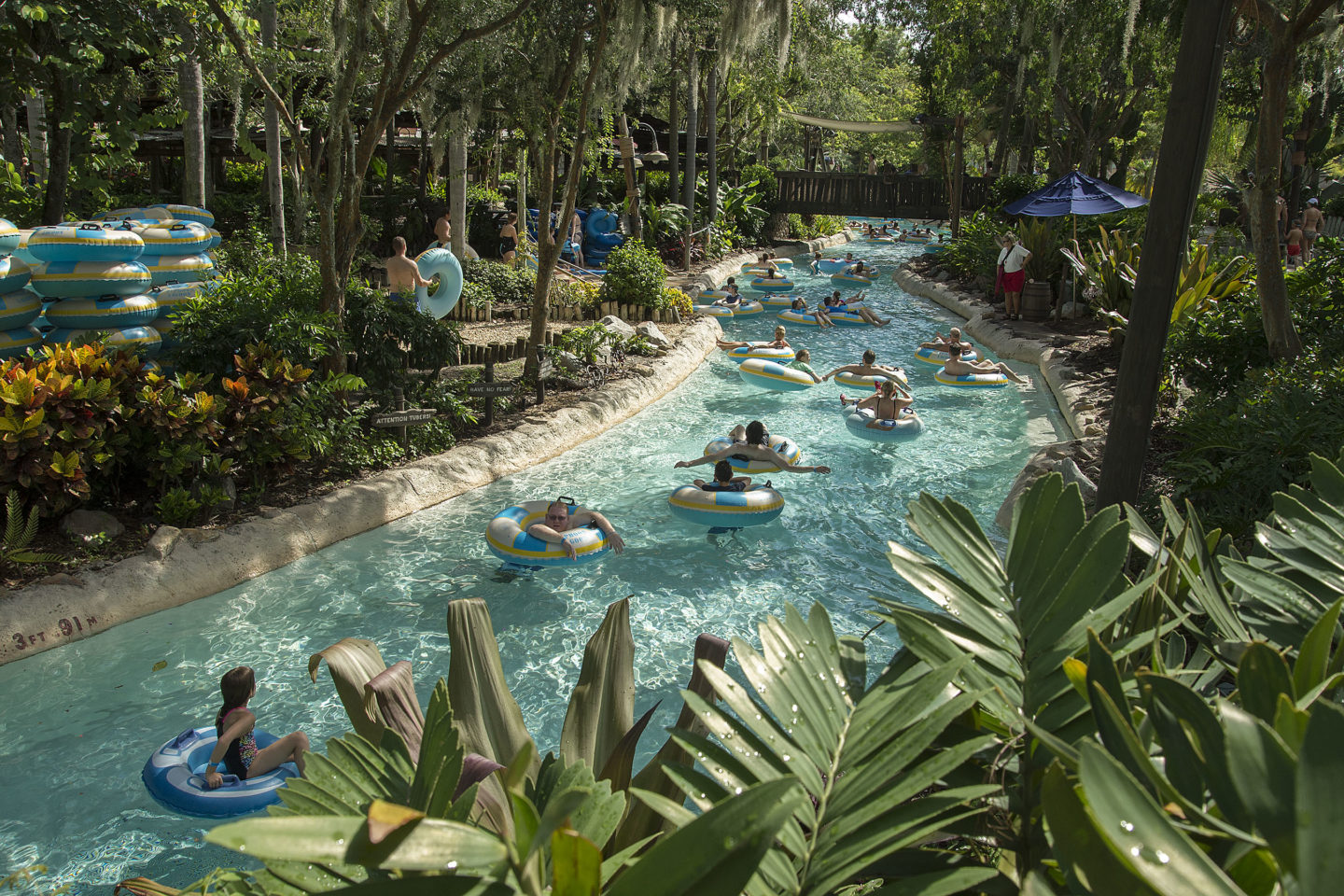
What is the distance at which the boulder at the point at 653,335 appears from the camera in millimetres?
14762

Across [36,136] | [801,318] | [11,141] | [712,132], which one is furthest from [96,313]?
[712,132]

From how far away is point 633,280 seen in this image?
16.9 meters

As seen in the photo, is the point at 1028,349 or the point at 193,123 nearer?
the point at 193,123

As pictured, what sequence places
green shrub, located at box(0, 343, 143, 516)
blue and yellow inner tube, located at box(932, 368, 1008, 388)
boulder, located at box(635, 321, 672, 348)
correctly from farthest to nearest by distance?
1. boulder, located at box(635, 321, 672, 348)
2. blue and yellow inner tube, located at box(932, 368, 1008, 388)
3. green shrub, located at box(0, 343, 143, 516)

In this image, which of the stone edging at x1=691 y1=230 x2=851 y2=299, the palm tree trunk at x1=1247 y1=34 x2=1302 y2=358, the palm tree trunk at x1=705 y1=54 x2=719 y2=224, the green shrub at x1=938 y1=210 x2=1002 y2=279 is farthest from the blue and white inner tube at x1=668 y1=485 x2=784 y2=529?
the palm tree trunk at x1=705 y1=54 x2=719 y2=224

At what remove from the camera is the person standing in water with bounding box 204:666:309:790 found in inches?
190

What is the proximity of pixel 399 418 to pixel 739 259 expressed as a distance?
18.5m

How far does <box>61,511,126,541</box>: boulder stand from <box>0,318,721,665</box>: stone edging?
13.6 inches

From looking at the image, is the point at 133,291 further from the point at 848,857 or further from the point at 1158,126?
the point at 1158,126

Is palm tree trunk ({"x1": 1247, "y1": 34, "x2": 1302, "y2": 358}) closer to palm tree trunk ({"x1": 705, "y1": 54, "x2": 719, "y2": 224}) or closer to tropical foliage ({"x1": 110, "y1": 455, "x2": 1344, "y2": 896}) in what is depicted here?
tropical foliage ({"x1": 110, "y1": 455, "x2": 1344, "y2": 896})

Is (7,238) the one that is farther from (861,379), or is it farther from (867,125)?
(867,125)

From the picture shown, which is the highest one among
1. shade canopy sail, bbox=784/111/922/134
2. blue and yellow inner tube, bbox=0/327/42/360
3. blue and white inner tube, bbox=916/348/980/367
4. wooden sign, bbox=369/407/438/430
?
shade canopy sail, bbox=784/111/922/134

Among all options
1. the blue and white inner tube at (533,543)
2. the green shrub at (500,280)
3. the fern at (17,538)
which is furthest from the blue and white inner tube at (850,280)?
the fern at (17,538)

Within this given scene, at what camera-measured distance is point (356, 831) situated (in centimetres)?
90
